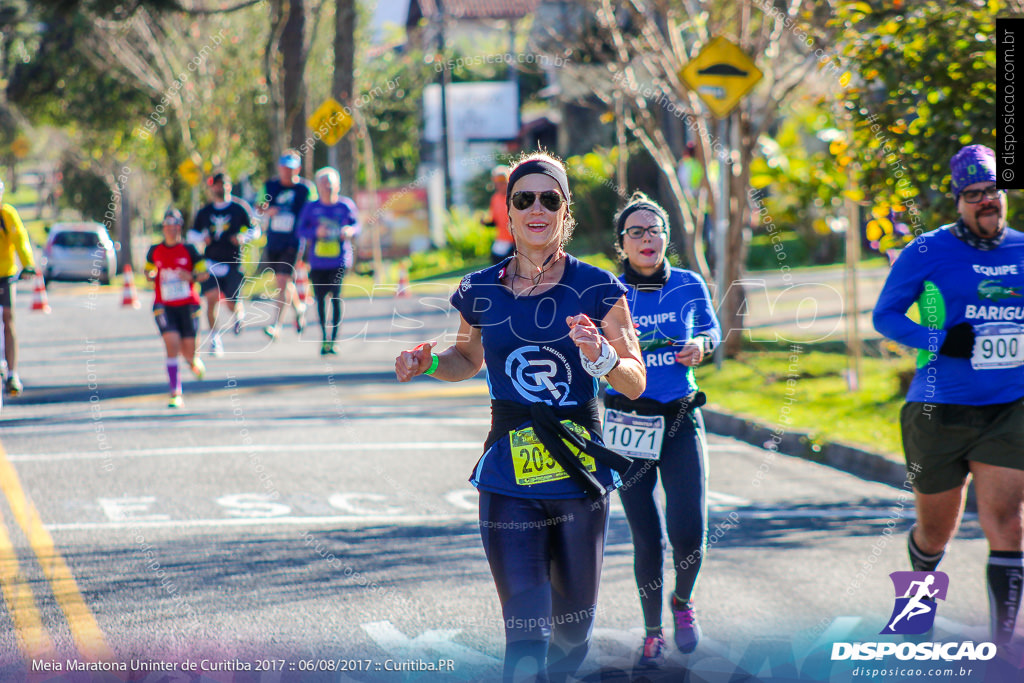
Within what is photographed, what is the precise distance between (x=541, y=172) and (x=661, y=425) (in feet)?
5.61

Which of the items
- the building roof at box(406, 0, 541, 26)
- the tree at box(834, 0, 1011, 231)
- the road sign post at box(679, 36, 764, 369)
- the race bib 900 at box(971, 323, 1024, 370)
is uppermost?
the building roof at box(406, 0, 541, 26)

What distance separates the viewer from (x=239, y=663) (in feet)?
15.6

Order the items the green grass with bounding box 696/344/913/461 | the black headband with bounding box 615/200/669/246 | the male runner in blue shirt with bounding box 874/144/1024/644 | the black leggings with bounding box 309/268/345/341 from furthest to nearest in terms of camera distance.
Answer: the black leggings with bounding box 309/268/345/341 → the green grass with bounding box 696/344/913/461 → the black headband with bounding box 615/200/669/246 → the male runner in blue shirt with bounding box 874/144/1024/644

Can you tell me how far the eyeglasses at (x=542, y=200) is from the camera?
3.83 meters

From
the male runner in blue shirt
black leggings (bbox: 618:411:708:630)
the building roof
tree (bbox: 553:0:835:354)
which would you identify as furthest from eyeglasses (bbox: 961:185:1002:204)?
the building roof

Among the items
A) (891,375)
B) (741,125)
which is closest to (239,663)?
(891,375)

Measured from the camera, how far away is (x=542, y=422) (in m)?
3.80

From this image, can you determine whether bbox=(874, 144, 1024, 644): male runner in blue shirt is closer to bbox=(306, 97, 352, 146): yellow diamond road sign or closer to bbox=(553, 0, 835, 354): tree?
bbox=(553, 0, 835, 354): tree

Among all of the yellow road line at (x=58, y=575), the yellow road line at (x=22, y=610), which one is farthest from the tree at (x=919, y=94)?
the yellow road line at (x=22, y=610)

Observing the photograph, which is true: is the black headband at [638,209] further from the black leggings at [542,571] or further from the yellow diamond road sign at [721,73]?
the yellow diamond road sign at [721,73]

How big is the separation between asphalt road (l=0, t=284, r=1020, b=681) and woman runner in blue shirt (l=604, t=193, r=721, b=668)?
0.84ft

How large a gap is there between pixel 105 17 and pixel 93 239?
15.2m

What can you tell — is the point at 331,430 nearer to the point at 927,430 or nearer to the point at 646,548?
the point at 646,548

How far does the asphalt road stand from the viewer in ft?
16.3
